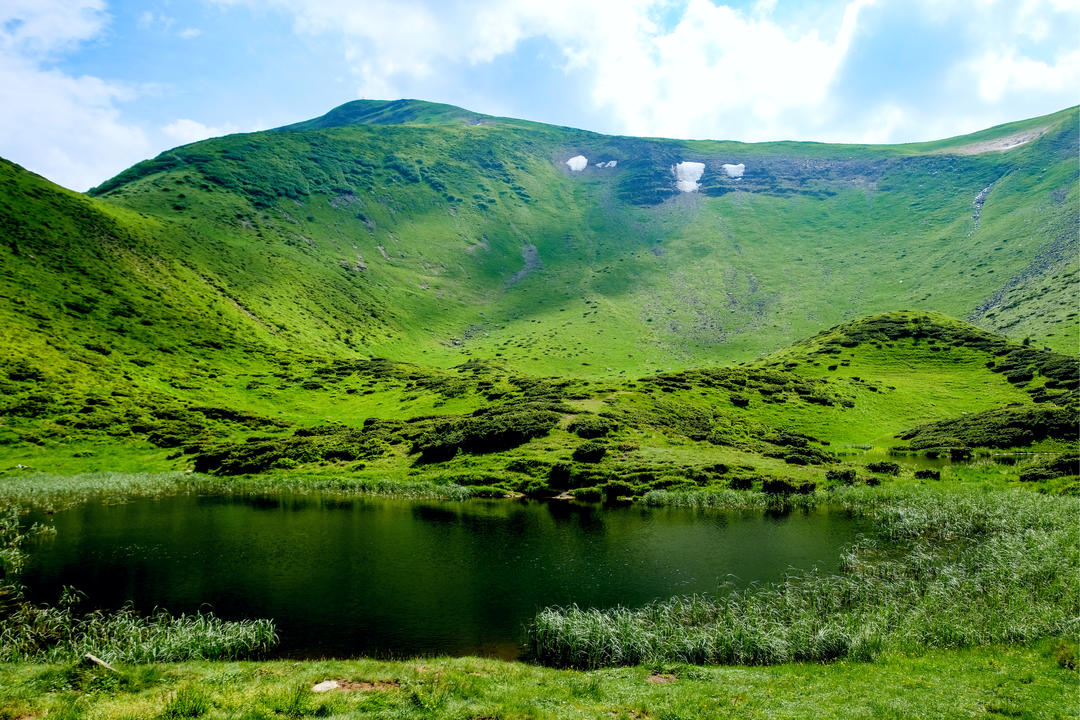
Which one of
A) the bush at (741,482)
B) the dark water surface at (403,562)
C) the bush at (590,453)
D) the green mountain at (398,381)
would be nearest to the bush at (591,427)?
the green mountain at (398,381)

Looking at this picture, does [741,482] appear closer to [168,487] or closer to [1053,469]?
[1053,469]

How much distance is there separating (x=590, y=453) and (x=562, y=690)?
5891cm

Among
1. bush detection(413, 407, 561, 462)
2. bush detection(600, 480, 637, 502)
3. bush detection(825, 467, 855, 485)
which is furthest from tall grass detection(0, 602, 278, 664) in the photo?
bush detection(825, 467, 855, 485)

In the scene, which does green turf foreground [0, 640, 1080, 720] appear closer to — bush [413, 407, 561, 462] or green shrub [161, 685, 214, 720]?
green shrub [161, 685, 214, 720]

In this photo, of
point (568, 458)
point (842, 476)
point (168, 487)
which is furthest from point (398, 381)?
point (842, 476)

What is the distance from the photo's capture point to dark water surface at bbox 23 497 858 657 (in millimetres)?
29688

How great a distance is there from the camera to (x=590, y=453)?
79.0 m

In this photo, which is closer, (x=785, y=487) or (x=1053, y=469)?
(x=1053, y=469)

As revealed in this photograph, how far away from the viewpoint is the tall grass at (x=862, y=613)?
25281mm

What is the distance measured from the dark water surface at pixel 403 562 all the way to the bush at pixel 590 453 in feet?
58.0

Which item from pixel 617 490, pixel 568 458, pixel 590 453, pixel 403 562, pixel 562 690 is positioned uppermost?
pixel 590 453

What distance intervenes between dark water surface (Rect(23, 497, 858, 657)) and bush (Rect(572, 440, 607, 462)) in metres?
17.7

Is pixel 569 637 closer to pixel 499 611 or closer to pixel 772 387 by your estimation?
pixel 499 611

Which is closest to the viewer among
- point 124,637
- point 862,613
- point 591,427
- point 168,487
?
point 124,637
